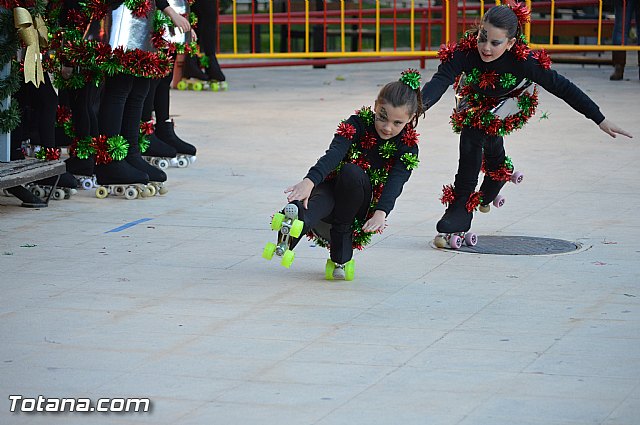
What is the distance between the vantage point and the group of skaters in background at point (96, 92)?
25.8 feet

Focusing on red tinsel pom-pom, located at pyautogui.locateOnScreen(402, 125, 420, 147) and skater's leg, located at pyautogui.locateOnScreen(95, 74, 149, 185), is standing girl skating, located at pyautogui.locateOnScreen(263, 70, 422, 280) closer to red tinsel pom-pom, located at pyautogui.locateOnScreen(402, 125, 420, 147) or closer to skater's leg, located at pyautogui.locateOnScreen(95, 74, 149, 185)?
red tinsel pom-pom, located at pyautogui.locateOnScreen(402, 125, 420, 147)

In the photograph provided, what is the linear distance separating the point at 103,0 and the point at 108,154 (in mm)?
993

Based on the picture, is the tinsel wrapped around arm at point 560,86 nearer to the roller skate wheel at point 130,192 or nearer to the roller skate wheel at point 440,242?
the roller skate wheel at point 440,242

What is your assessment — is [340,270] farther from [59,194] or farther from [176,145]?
[176,145]

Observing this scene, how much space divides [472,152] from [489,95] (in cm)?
34

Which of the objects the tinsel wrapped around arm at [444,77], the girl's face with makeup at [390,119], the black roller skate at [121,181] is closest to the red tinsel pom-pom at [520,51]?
the tinsel wrapped around arm at [444,77]

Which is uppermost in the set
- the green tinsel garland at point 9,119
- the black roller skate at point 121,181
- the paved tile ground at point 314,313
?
the green tinsel garland at point 9,119

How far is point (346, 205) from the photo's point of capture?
5945mm

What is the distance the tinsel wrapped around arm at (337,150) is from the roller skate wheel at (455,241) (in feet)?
3.29

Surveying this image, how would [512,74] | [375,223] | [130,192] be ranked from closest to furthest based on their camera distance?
[375,223] → [512,74] → [130,192]

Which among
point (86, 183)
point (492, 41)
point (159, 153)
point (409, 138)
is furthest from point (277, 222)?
point (159, 153)

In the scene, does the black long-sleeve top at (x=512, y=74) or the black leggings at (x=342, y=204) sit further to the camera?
the black long-sleeve top at (x=512, y=74)

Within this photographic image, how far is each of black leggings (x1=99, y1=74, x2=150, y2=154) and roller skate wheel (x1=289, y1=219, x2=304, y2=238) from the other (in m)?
2.91

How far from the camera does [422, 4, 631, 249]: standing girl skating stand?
6488 millimetres
